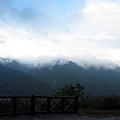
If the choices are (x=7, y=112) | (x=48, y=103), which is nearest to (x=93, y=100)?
(x=48, y=103)

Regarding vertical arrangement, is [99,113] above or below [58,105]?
below

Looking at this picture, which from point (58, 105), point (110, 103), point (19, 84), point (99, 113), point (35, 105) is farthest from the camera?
point (19, 84)

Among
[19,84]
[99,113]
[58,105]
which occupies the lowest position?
[99,113]

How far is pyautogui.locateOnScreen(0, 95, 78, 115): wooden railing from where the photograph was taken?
57.5 feet

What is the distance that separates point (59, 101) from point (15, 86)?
98.5m

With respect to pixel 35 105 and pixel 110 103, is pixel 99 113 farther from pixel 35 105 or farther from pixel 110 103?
pixel 35 105

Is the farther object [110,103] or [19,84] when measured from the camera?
[19,84]

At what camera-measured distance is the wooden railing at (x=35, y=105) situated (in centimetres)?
1752

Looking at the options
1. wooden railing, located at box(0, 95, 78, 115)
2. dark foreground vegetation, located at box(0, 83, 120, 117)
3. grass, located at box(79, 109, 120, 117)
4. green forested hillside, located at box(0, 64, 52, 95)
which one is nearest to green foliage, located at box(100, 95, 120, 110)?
dark foreground vegetation, located at box(0, 83, 120, 117)

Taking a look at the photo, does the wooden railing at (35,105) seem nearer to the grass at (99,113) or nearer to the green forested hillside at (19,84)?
the grass at (99,113)

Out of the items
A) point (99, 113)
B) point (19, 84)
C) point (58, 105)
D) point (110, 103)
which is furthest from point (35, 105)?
point (19, 84)

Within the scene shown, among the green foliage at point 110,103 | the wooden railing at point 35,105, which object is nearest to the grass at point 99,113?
the wooden railing at point 35,105

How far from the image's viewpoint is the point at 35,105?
1883 centimetres

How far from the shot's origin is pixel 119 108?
21781 mm
